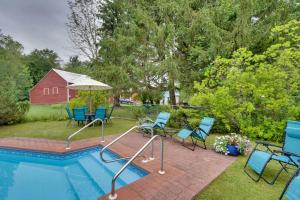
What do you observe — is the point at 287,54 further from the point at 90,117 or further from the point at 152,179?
the point at 90,117

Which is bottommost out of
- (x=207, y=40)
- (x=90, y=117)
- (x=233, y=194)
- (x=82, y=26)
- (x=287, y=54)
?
(x=233, y=194)

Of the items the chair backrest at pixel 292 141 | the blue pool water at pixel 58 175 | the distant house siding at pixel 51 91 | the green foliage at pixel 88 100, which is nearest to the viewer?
the blue pool water at pixel 58 175

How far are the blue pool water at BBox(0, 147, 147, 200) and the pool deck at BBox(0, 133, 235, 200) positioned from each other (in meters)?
0.24

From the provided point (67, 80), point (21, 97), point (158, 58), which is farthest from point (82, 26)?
point (21, 97)

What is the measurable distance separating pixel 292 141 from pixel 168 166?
8.87 feet

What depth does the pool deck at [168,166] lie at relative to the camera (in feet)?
9.95

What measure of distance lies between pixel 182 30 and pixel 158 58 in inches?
83.3

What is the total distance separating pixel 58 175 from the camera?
450 centimetres

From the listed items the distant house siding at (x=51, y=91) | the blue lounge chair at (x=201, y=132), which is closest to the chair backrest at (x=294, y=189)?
the blue lounge chair at (x=201, y=132)

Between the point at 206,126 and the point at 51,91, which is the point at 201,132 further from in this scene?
the point at 51,91

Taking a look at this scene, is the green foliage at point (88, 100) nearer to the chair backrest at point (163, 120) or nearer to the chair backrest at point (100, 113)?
the chair backrest at point (100, 113)

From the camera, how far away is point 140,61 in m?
11.9

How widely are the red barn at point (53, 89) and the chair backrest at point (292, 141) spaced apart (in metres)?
26.0

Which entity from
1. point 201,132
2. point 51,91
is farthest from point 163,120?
point 51,91
